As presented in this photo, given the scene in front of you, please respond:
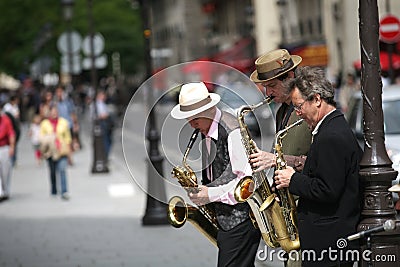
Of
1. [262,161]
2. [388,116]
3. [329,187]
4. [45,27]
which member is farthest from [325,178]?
[45,27]

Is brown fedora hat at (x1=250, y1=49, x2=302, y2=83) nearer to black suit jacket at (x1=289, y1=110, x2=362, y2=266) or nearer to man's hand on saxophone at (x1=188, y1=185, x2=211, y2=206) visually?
black suit jacket at (x1=289, y1=110, x2=362, y2=266)

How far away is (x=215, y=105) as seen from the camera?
6.70 m

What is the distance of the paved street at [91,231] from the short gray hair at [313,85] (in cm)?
180

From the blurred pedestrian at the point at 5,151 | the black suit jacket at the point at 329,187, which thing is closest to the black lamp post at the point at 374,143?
the black suit jacket at the point at 329,187

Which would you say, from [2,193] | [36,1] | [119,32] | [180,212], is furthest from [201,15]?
[180,212]

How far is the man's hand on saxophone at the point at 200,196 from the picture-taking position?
262 inches

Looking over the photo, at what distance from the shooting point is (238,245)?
684 centimetres

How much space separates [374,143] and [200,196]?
117 centimetres

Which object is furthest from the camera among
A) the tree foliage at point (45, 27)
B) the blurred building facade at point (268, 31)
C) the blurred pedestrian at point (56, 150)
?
the tree foliage at point (45, 27)

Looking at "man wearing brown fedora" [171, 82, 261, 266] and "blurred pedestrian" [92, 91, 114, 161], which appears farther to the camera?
"blurred pedestrian" [92, 91, 114, 161]

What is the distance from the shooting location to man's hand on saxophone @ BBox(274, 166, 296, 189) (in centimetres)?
618

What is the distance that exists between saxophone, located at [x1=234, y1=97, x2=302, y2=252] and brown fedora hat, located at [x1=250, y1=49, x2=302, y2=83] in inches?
6.5

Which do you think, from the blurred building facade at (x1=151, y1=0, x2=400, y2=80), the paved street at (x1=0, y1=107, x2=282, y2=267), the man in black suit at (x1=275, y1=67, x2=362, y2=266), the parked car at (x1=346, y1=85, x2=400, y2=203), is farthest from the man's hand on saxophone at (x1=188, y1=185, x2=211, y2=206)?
the blurred building facade at (x1=151, y1=0, x2=400, y2=80)

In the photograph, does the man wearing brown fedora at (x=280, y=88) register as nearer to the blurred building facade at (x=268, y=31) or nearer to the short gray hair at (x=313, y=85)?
the short gray hair at (x=313, y=85)
